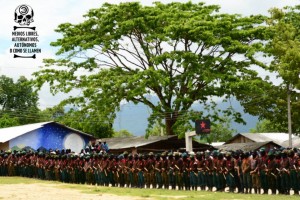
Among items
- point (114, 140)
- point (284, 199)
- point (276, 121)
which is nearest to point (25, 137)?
point (114, 140)

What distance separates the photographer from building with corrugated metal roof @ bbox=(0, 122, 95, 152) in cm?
3672

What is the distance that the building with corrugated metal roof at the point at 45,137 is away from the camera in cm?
3672

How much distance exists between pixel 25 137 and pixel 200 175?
20576 mm

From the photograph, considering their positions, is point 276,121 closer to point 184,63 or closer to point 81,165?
point 184,63

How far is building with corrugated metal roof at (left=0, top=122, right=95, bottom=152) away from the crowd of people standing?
28.1 ft

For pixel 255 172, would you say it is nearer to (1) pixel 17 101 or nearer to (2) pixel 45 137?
(2) pixel 45 137

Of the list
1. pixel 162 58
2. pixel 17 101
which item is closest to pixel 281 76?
pixel 162 58

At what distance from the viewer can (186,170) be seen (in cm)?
1984

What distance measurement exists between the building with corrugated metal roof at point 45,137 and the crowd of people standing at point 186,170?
855 cm

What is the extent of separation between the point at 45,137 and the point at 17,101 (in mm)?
26627

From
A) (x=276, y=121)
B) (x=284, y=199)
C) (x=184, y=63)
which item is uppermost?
(x=184, y=63)

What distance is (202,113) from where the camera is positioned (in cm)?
3153

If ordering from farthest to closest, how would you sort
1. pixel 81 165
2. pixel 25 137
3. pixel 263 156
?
pixel 25 137
pixel 81 165
pixel 263 156

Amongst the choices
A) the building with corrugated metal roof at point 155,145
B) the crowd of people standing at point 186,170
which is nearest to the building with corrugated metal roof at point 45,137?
the building with corrugated metal roof at point 155,145
